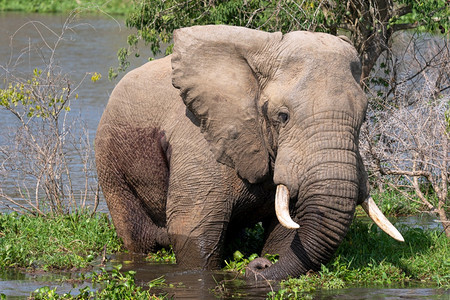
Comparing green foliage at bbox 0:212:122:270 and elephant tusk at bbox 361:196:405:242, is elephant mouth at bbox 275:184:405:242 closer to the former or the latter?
elephant tusk at bbox 361:196:405:242

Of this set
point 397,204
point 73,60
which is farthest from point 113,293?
point 73,60

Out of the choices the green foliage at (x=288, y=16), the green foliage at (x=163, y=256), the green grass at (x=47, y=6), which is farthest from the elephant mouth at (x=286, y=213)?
the green grass at (x=47, y=6)

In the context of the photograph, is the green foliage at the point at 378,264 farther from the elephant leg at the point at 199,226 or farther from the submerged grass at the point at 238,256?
the elephant leg at the point at 199,226

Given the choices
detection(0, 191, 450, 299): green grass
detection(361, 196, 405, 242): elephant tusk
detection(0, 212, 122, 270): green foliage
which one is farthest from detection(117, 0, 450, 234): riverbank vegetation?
detection(0, 212, 122, 270): green foliage

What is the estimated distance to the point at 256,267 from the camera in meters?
7.87

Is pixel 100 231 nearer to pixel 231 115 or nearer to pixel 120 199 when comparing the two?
pixel 120 199

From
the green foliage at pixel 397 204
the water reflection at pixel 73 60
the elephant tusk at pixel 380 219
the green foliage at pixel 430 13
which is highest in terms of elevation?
the green foliage at pixel 430 13

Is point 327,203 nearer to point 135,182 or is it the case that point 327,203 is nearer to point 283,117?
point 283,117

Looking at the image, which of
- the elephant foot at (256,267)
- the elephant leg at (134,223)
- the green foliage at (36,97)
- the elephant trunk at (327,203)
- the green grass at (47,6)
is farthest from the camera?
the green grass at (47,6)

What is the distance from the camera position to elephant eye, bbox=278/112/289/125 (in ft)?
23.9

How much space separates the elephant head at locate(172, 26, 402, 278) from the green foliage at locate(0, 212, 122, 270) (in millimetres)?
1664

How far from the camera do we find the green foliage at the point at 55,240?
8336 mm

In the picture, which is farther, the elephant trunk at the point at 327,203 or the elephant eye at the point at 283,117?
the elephant eye at the point at 283,117

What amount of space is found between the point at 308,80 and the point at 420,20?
4.30 m
